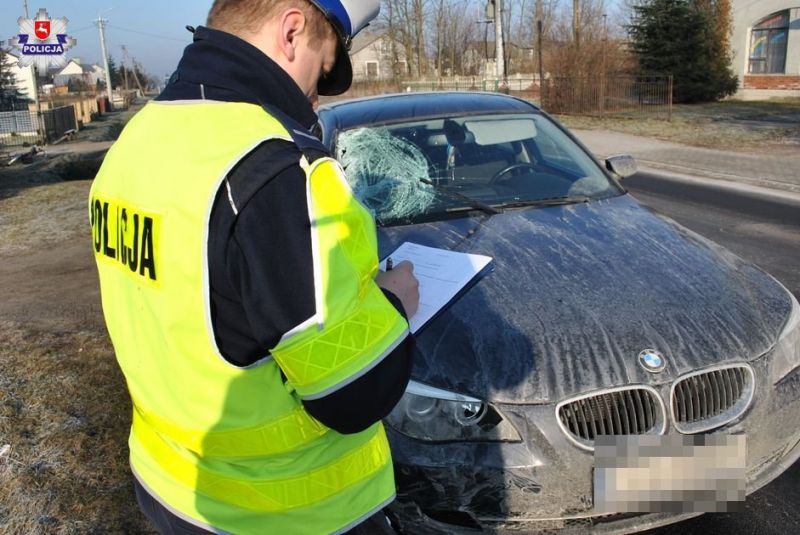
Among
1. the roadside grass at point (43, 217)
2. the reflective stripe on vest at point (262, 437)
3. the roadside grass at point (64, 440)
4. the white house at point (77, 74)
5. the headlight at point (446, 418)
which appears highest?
the white house at point (77, 74)

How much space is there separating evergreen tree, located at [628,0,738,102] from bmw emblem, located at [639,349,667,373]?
2911 cm

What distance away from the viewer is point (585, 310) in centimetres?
255

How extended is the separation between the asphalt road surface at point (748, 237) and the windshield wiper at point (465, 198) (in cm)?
161

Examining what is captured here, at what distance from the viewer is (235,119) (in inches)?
46.8

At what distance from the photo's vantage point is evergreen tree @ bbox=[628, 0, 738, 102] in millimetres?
28641

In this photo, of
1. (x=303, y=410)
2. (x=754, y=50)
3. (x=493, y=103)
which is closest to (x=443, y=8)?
(x=754, y=50)

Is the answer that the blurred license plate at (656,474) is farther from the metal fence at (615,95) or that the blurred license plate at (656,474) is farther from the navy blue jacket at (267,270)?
the metal fence at (615,95)

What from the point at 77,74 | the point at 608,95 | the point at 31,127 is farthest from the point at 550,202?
the point at 77,74

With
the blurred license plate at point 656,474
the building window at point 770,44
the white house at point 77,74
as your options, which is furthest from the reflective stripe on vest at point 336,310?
the white house at point 77,74

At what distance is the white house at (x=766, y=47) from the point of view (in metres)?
29.4

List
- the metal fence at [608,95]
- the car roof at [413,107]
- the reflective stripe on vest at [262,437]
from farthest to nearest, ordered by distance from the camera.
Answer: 1. the metal fence at [608,95]
2. the car roof at [413,107]
3. the reflective stripe on vest at [262,437]

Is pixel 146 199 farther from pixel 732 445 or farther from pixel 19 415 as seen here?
pixel 19 415

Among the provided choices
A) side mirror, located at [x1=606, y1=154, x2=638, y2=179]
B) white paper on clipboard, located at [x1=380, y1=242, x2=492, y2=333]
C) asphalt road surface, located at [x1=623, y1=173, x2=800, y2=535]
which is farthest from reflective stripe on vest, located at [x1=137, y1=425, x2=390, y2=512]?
side mirror, located at [x1=606, y1=154, x2=638, y2=179]

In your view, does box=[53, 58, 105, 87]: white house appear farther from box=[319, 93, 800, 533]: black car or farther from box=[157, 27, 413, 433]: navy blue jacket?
box=[157, 27, 413, 433]: navy blue jacket
